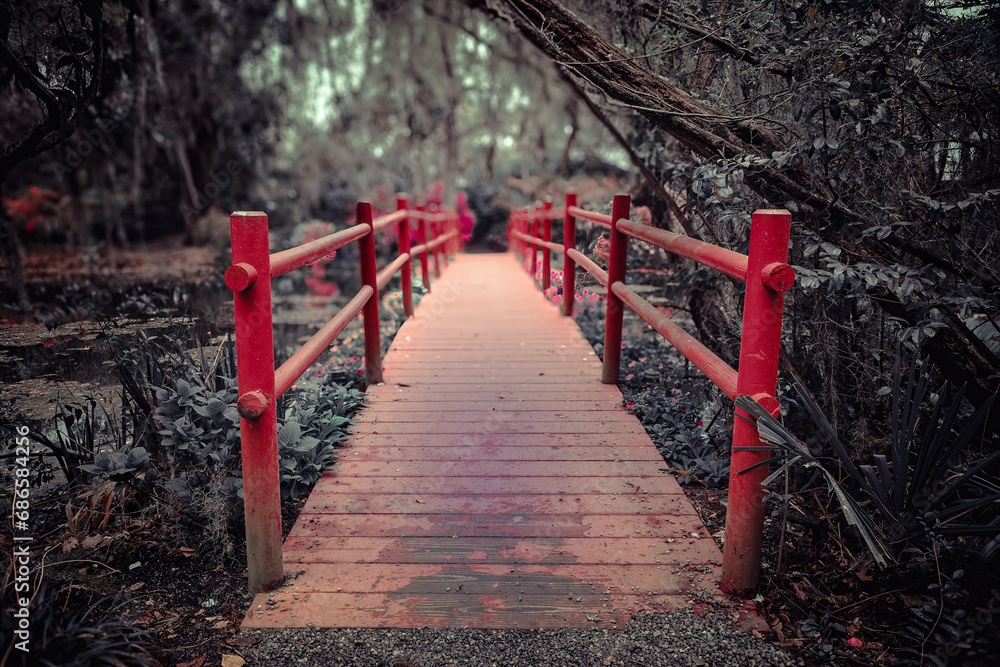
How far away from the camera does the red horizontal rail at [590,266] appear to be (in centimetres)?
392

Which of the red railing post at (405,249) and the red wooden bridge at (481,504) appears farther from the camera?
the red railing post at (405,249)

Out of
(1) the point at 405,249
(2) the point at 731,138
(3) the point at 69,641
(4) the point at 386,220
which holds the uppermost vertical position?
(2) the point at 731,138

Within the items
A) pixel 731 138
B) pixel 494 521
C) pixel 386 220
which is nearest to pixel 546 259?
pixel 386 220

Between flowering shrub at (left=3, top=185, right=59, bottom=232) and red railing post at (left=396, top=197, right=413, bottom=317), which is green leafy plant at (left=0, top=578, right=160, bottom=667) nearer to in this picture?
red railing post at (left=396, top=197, right=413, bottom=317)

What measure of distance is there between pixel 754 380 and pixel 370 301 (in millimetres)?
2371

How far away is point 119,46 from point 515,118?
1819cm

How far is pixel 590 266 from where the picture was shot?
14.0 feet

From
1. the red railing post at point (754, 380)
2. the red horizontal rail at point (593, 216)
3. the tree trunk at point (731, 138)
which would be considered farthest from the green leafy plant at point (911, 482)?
the red horizontal rail at point (593, 216)

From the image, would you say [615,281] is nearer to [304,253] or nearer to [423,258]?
[304,253]

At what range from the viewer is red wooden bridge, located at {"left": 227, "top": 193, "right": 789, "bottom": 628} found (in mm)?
1860

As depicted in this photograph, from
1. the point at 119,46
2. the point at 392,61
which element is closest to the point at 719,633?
the point at 119,46

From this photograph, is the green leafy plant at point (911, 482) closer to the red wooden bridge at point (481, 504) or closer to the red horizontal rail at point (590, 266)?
the red wooden bridge at point (481, 504)

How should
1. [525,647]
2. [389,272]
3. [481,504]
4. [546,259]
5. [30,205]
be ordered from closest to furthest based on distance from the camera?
[525,647] < [481,504] < [389,272] < [546,259] < [30,205]

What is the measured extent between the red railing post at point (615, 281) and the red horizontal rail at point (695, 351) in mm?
616
